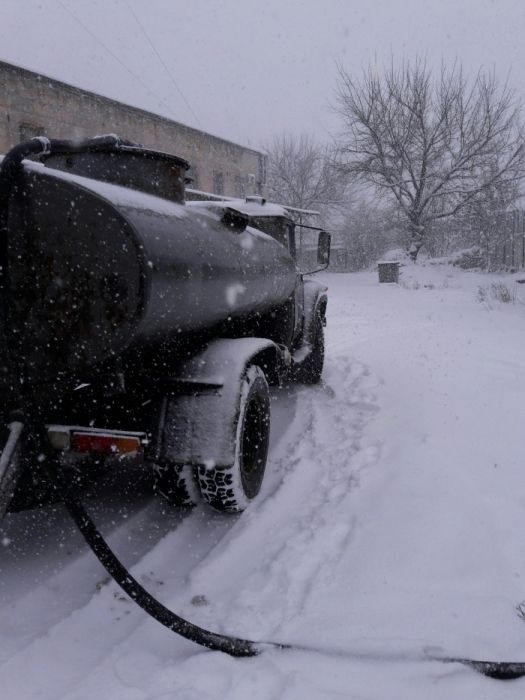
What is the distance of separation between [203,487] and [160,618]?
828 mm

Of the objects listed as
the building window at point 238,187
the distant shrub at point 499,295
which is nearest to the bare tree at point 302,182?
the building window at point 238,187

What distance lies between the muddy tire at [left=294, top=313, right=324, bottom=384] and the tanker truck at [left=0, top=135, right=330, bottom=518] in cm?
230

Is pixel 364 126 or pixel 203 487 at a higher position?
pixel 364 126

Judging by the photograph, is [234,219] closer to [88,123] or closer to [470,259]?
[88,123]

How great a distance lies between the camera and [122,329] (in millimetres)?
2082

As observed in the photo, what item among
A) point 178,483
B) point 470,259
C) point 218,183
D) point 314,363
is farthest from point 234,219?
point 218,183

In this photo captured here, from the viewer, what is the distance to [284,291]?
4.43 meters

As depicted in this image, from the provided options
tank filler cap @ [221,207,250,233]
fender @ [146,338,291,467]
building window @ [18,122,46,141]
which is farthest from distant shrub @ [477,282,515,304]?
building window @ [18,122,46,141]

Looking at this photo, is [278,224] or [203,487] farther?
[278,224]

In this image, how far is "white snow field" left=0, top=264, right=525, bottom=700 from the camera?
184 centimetres

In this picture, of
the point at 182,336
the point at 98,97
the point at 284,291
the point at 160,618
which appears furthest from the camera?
the point at 98,97

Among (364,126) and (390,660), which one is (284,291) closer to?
(390,660)

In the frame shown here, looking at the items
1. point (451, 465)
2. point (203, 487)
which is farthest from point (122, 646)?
point (451, 465)

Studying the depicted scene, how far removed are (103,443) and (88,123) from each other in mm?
21486
